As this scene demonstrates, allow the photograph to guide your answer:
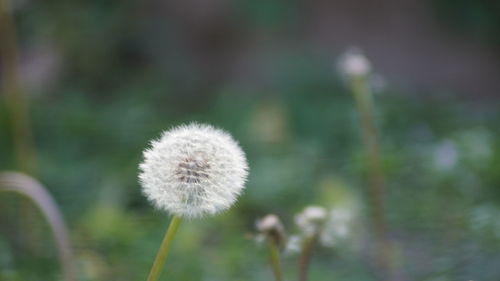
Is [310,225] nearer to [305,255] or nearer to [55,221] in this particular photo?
[305,255]

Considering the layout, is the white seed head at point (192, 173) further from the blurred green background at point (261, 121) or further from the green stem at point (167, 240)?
the blurred green background at point (261, 121)

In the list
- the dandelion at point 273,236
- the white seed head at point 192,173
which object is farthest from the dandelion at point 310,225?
the white seed head at point 192,173

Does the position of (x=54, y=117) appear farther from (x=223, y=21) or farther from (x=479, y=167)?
(x=479, y=167)

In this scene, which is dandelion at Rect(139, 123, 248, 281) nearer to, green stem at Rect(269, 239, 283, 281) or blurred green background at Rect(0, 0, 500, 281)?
green stem at Rect(269, 239, 283, 281)

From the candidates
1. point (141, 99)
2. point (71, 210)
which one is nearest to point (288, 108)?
point (141, 99)

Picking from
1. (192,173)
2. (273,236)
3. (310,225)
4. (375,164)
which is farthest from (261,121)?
(192,173)

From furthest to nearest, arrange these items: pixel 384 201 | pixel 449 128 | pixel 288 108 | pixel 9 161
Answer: pixel 288 108
pixel 449 128
pixel 9 161
pixel 384 201
